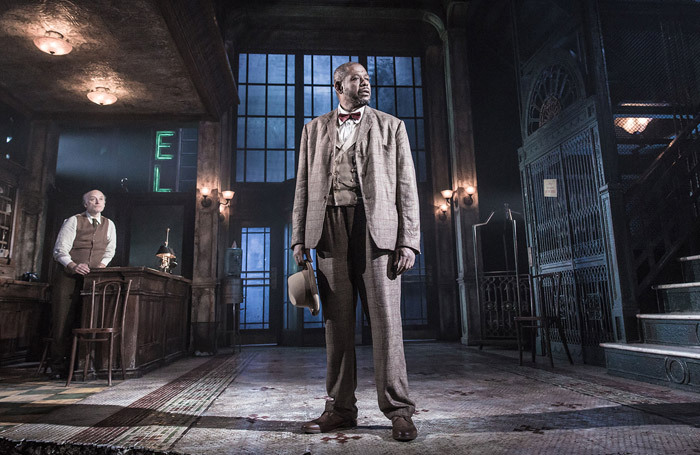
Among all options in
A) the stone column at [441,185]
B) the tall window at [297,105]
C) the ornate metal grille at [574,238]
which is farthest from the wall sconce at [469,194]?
the ornate metal grille at [574,238]

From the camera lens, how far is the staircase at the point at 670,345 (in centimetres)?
285

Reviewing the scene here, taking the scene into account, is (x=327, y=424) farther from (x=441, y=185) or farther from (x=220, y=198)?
(x=441, y=185)

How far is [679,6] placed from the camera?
5648 millimetres

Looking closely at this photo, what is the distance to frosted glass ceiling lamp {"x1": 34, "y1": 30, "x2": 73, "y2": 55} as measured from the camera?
4.40 meters

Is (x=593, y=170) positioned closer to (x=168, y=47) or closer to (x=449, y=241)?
(x=449, y=241)

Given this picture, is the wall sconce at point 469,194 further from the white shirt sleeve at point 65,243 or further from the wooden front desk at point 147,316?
the white shirt sleeve at point 65,243

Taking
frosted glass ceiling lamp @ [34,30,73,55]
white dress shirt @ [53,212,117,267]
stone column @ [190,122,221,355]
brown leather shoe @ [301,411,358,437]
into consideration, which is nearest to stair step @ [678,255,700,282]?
brown leather shoe @ [301,411,358,437]

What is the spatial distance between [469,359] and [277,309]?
3.94 metres

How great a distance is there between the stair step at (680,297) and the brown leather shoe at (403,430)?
291 centimetres

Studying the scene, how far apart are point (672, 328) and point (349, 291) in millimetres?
2869

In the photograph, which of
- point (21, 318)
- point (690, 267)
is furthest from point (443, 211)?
point (21, 318)

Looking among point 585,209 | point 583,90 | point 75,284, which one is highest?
point 583,90

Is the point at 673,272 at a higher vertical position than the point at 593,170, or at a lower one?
lower

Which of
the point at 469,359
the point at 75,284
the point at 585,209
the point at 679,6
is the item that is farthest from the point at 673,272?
the point at 75,284
